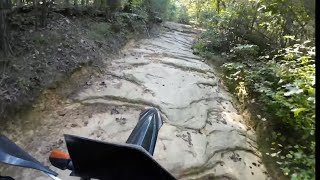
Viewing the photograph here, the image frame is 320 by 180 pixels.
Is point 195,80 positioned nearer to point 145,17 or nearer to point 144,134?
point 144,134

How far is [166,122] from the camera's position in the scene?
4.23m

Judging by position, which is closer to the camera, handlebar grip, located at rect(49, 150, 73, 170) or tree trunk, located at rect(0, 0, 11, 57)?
handlebar grip, located at rect(49, 150, 73, 170)

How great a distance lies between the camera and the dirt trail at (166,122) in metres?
3.52

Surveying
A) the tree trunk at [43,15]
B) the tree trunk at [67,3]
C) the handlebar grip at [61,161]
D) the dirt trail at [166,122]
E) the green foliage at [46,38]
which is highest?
the tree trunk at [67,3]

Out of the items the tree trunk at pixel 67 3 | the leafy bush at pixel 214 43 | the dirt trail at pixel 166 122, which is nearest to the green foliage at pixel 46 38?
the dirt trail at pixel 166 122

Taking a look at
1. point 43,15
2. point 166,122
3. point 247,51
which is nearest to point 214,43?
point 247,51

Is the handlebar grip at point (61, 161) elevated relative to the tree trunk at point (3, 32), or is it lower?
lower

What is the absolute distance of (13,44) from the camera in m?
4.53

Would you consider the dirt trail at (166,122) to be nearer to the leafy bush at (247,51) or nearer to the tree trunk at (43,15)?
the leafy bush at (247,51)

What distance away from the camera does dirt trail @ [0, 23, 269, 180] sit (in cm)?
352

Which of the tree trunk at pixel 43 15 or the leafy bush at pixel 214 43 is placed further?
the leafy bush at pixel 214 43

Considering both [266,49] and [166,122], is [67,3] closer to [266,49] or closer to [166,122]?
[166,122]

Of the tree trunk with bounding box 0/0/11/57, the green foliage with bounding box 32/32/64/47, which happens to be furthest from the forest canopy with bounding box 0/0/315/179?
the green foliage with bounding box 32/32/64/47

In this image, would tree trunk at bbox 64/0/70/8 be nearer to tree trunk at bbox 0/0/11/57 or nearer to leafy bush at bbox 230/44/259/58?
tree trunk at bbox 0/0/11/57
